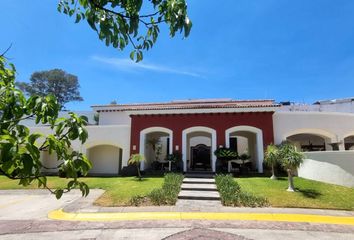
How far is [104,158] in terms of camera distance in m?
23.8

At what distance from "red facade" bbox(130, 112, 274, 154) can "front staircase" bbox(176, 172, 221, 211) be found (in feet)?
15.3

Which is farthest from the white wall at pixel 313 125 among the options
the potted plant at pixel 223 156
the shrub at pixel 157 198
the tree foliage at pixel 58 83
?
the tree foliage at pixel 58 83

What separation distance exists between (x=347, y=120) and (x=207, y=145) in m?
12.9

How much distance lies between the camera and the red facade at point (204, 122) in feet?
64.6

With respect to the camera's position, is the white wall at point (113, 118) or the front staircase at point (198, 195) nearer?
the front staircase at point (198, 195)

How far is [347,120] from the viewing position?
20.5m

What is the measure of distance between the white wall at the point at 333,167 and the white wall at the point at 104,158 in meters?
15.9

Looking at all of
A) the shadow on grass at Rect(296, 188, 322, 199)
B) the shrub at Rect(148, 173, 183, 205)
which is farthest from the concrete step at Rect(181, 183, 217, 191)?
the shadow on grass at Rect(296, 188, 322, 199)

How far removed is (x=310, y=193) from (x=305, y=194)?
0.37 metres

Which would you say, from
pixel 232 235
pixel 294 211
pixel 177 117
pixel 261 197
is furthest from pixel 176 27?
pixel 177 117

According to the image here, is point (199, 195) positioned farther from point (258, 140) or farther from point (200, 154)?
point (200, 154)

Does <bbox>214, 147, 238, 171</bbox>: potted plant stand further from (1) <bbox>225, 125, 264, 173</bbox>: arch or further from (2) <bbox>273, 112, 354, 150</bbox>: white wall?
(2) <bbox>273, 112, 354, 150</bbox>: white wall

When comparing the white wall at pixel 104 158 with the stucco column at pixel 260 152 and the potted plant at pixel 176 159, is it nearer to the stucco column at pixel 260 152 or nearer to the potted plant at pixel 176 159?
the potted plant at pixel 176 159

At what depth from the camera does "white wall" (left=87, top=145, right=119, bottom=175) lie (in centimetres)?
2350
